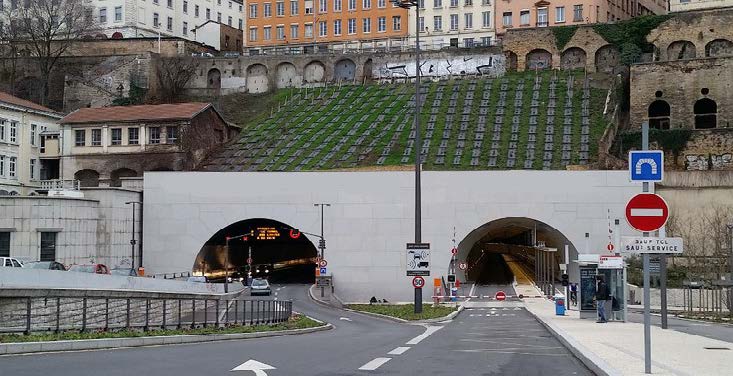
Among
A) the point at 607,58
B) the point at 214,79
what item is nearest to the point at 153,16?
the point at 214,79

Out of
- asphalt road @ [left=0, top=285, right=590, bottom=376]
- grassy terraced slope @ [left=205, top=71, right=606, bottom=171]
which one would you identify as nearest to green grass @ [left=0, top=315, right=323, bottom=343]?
asphalt road @ [left=0, top=285, right=590, bottom=376]

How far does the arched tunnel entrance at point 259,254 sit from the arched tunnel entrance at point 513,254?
1411 centimetres

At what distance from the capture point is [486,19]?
119312 mm

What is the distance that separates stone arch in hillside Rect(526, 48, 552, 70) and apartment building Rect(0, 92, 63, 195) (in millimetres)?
50329

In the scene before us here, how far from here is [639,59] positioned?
102 m

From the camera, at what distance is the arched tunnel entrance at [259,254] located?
7731 cm

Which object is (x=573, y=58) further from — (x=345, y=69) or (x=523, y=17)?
(x=345, y=69)

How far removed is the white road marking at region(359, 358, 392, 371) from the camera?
16.3m

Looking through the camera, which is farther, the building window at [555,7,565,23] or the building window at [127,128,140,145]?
the building window at [555,7,565,23]

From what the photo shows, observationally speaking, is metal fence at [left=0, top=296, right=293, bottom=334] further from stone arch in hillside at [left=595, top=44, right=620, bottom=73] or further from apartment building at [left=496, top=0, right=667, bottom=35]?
apartment building at [left=496, top=0, right=667, bottom=35]

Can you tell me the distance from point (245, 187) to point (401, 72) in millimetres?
41336

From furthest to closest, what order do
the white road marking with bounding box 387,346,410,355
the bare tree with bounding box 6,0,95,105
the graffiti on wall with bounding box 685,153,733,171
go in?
the bare tree with bounding box 6,0,95,105 < the graffiti on wall with bounding box 685,153,733,171 < the white road marking with bounding box 387,346,410,355

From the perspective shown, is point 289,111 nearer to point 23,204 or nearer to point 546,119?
point 546,119

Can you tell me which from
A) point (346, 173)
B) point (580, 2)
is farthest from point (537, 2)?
point (346, 173)
